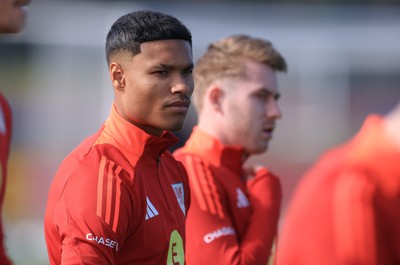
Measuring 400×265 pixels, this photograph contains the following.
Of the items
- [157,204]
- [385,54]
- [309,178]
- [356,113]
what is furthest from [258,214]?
[385,54]

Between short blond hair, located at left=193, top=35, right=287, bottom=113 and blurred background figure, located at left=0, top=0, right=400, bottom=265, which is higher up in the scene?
short blond hair, located at left=193, top=35, right=287, bottom=113

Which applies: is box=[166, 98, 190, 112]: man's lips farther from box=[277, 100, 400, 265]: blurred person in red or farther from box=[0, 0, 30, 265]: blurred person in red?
box=[277, 100, 400, 265]: blurred person in red

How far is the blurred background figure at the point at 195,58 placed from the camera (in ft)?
35.8

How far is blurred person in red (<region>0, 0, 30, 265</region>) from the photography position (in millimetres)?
3213

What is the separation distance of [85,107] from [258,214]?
762cm

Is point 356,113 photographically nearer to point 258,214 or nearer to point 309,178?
point 258,214

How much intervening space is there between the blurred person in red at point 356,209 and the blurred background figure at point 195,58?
24.7 ft

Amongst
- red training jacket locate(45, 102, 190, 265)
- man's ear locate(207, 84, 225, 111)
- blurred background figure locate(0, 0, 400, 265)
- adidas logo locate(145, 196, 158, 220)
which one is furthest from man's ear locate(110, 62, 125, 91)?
blurred background figure locate(0, 0, 400, 265)

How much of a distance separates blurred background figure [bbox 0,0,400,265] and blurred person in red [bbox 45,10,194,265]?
250 inches

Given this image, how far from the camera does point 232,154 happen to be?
4.19m

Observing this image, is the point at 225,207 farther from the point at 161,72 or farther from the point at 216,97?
the point at 161,72

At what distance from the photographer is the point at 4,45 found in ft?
36.6

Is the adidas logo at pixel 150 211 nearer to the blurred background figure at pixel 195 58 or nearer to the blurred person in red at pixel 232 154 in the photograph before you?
the blurred person in red at pixel 232 154

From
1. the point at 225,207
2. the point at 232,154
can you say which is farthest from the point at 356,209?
the point at 232,154
